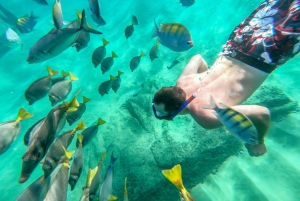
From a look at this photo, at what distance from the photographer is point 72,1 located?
94.0 feet

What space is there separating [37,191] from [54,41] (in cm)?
197

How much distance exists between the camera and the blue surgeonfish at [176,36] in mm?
3287

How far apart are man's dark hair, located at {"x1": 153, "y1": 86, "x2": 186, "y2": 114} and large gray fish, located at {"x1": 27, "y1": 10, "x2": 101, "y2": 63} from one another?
1381 mm

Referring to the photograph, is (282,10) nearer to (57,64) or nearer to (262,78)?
(262,78)

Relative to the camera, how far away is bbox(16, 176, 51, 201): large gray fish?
1680mm

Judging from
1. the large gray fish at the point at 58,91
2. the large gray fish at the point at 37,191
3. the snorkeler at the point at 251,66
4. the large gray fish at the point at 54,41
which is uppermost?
the large gray fish at the point at 54,41

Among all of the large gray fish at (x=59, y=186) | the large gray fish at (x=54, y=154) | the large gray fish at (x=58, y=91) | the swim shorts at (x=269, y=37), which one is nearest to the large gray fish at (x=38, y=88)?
the large gray fish at (x=58, y=91)

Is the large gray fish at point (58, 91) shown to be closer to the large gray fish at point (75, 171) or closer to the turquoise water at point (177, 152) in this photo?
the large gray fish at point (75, 171)

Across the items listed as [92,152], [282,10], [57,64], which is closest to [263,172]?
[282,10]

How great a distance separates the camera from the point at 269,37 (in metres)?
2.84

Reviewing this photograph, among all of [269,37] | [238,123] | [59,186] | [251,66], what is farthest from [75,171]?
[269,37]

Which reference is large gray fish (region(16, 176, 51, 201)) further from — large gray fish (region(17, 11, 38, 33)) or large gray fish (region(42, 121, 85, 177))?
large gray fish (region(17, 11, 38, 33))

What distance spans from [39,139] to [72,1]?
110 feet

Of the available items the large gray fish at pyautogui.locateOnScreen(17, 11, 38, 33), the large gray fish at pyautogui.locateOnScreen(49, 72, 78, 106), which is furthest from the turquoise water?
the large gray fish at pyautogui.locateOnScreen(17, 11, 38, 33)
